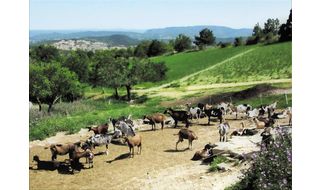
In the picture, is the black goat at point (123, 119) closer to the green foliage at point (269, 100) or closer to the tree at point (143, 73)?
the green foliage at point (269, 100)

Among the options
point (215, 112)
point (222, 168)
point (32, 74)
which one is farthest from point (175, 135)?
point (32, 74)

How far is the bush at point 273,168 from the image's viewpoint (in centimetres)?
588

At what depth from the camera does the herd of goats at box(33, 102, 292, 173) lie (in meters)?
10.5

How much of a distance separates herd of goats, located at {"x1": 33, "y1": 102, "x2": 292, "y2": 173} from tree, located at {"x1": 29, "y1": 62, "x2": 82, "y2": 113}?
9.80 ft

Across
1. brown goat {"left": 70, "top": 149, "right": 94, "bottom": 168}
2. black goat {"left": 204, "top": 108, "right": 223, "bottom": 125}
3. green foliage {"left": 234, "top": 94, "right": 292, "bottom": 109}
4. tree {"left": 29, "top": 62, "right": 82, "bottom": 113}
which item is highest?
tree {"left": 29, "top": 62, "right": 82, "bottom": 113}

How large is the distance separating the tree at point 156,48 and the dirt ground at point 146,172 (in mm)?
32196

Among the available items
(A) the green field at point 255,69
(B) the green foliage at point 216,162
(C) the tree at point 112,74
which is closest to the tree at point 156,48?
(C) the tree at point 112,74

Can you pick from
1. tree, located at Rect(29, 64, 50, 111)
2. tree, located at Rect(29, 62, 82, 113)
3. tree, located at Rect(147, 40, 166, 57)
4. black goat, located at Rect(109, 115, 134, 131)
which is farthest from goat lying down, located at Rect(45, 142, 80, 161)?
tree, located at Rect(147, 40, 166, 57)

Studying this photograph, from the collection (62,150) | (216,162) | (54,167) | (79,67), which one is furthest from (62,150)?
(79,67)

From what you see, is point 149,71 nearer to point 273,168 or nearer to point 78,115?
point 78,115

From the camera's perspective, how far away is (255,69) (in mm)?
17531

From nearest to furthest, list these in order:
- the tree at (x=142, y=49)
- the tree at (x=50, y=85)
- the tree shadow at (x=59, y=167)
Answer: the tree shadow at (x=59, y=167), the tree at (x=50, y=85), the tree at (x=142, y=49)

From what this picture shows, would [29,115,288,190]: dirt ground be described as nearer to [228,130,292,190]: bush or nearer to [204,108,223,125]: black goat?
[228,130,292,190]: bush

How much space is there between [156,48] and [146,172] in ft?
122
